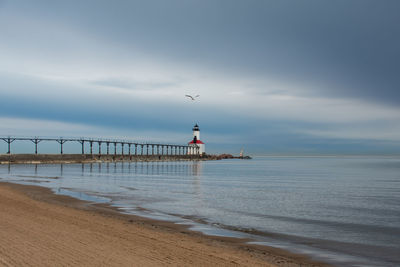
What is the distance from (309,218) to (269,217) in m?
1.58

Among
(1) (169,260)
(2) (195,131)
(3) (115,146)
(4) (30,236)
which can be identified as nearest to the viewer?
(1) (169,260)

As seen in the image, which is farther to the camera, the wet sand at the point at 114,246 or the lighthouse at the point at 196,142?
the lighthouse at the point at 196,142

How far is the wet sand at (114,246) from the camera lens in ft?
22.0

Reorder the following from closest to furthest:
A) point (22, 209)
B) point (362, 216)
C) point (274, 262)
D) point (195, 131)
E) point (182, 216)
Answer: point (274, 262)
point (22, 209)
point (182, 216)
point (362, 216)
point (195, 131)

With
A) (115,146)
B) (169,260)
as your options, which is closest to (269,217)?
(169,260)

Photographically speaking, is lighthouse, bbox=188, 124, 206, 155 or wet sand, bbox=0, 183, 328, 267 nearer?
wet sand, bbox=0, 183, 328, 267

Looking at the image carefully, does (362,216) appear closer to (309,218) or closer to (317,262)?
(309,218)

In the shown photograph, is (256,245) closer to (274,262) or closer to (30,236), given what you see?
(274,262)

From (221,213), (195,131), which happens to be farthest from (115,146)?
(221,213)

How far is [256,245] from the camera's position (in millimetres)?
9297

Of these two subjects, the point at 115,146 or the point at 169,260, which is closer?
the point at 169,260

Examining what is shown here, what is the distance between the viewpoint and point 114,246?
7844mm

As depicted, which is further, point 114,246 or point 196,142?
point 196,142

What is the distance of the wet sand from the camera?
6.71 meters
